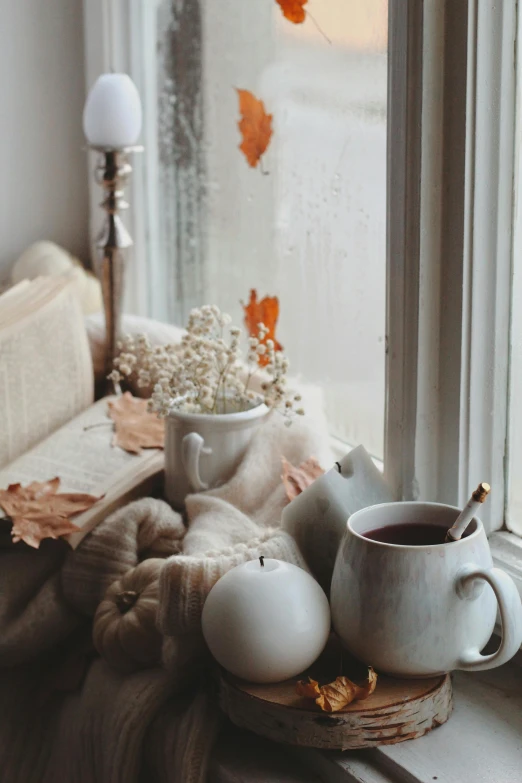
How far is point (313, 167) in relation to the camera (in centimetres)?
126

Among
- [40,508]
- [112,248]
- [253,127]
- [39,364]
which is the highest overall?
[253,127]

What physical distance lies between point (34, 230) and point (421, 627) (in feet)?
4.34

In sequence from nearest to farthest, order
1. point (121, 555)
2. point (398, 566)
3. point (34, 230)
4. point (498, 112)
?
1. point (398, 566)
2. point (498, 112)
3. point (121, 555)
4. point (34, 230)

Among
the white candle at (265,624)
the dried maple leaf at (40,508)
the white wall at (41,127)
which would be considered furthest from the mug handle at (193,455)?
the white wall at (41,127)

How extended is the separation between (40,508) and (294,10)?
74 cm

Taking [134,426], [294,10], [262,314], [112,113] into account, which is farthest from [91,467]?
[294,10]

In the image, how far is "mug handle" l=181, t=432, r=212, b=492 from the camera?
1.00 metres

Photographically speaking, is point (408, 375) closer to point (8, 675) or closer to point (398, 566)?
point (398, 566)

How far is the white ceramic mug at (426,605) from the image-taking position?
71 cm

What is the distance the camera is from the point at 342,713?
2.31ft

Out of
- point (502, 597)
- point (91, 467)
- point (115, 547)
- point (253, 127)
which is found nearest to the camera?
point (502, 597)

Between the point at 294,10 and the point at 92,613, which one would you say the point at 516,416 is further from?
the point at 294,10

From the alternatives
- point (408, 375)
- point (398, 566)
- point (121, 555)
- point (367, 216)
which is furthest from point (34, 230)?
point (398, 566)

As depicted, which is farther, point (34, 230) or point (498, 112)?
point (34, 230)
